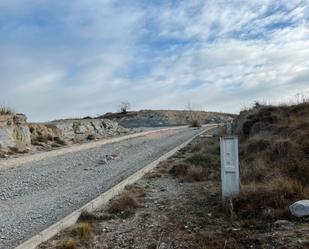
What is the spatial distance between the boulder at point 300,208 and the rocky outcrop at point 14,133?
708 inches

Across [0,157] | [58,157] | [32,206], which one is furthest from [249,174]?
[0,157]

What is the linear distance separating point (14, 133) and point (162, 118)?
57.5 meters

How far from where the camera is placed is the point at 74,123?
38844 mm

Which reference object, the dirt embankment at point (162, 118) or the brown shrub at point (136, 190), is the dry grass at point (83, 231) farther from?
the dirt embankment at point (162, 118)

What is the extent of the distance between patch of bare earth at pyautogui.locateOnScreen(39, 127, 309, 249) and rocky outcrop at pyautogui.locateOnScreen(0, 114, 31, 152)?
1430cm

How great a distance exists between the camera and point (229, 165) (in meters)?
7.93

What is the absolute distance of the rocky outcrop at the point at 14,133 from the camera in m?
22.7

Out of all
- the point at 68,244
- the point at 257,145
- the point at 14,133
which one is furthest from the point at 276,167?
the point at 14,133

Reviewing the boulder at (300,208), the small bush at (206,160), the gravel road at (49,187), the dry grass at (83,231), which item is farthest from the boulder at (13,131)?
the boulder at (300,208)

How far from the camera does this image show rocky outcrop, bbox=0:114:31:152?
22.7m

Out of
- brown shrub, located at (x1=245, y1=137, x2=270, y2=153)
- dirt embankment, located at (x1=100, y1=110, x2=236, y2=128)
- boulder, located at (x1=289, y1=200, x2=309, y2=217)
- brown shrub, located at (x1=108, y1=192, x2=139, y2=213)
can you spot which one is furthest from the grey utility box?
dirt embankment, located at (x1=100, y1=110, x2=236, y2=128)

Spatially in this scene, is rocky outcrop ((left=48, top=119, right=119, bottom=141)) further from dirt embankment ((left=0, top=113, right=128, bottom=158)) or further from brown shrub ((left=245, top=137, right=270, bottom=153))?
brown shrub ((left=245, top=137, right=270, bottom=153))

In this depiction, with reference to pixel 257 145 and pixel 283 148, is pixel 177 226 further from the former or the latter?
pixel 257 145

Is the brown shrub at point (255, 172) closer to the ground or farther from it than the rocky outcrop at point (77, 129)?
closer to the ground
